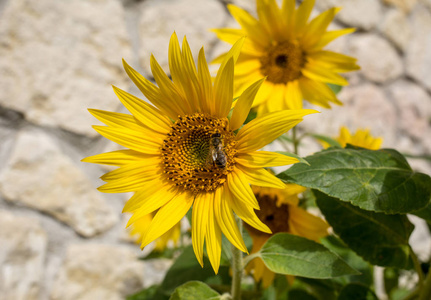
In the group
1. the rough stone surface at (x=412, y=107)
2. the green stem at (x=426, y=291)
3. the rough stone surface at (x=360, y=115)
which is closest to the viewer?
the green stem at (x=426, y=291)

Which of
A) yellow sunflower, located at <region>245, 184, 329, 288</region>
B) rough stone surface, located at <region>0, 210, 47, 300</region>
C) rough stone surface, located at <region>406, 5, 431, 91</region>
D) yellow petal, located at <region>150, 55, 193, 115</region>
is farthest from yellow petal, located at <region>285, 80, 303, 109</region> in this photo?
rough stone surface, located at <region>406, 5, 431, 91</region>

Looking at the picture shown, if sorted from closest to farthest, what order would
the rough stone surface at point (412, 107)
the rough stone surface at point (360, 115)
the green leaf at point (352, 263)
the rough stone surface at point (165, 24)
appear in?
1. the green leaf at point (352, 263)
2. the rough stone surface at point (165, 24)
3. the rough stone surface at point (360, 115)
4. the rough stone surface at point (412, 107)

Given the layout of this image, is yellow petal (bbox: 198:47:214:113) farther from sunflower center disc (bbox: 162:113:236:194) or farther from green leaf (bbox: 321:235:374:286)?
green leaf (bbox: 321:235:374:286)

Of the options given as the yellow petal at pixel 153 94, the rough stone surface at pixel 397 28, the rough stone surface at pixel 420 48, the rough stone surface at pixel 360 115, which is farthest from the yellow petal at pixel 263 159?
the rough stone surface at pixel 420 48

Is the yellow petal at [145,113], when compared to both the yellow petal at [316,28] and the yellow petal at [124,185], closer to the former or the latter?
the yellow petal at [124,185]

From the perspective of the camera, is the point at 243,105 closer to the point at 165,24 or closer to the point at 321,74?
the point at 321,74

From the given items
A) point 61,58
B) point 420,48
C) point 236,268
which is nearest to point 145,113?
point 236,268
